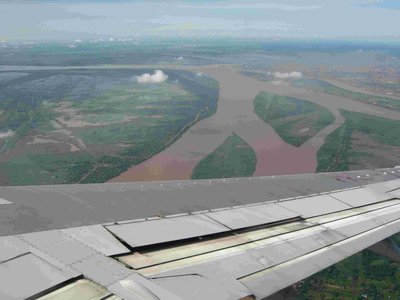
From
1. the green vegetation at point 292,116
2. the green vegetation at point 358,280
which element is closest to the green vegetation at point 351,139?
the green vegetation at point 292,116

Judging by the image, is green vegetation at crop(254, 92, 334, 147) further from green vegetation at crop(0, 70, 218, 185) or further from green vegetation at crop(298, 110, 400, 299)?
green vegetation at crop(298, 110, 400, 299)

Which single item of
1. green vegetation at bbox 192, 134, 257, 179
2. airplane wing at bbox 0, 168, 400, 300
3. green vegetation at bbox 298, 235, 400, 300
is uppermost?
airplane wing at bbox 0, 168, 400, 300

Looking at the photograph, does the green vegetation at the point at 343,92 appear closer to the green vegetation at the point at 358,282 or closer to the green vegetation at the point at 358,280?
the green vegetation at the point at 358,280

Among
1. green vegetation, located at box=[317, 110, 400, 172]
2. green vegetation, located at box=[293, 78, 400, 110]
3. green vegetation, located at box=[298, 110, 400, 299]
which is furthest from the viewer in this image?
green vegetation, located at box=[293, 78, 400, 110]

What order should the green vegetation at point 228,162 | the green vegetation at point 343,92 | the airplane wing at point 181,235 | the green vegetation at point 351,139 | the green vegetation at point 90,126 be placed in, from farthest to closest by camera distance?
the green vegetation at point 343,92 < the green vegetation at point 351,139 < the green vegetation at point 90,126 < the green vegetation at point 228,162 < the airplane wing at point 181,235

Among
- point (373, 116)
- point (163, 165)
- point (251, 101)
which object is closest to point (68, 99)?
point (251, 101)

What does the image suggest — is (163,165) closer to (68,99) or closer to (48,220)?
(48,220)

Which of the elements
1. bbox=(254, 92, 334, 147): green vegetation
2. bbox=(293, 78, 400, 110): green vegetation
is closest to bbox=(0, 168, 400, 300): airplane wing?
bbox=(254, 92, 334, 147): green vegetation
